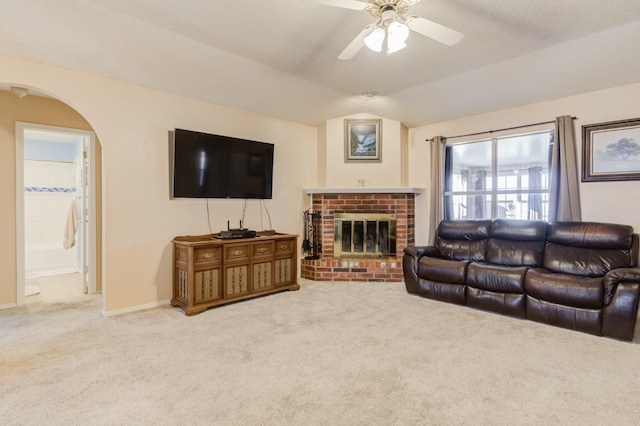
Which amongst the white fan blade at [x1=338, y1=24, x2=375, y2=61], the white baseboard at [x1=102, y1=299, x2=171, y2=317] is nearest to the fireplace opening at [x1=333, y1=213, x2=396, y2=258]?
the white baseboard at [x1=102, y1=299, x2=171, y2=317]

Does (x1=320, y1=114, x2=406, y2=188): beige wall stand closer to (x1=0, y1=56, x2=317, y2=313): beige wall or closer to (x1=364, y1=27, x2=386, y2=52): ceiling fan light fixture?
(x1=0, y1=56, x2=317, y2=313): beige wall

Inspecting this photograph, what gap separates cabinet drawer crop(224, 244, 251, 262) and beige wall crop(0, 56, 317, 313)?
567 mm

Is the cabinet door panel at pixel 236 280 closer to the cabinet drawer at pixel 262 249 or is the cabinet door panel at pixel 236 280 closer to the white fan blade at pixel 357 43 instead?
the cabinet drawer at pixel 262 249

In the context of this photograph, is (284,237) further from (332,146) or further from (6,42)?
(6,42)

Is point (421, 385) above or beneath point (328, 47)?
beneath

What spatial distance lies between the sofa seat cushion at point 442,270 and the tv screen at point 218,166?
89.2 inches

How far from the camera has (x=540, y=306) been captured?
3117 millimetres

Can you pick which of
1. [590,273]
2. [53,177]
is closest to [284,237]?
[590,273]

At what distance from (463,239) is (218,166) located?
3.24 metres

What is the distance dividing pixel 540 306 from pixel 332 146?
3406 millimetres

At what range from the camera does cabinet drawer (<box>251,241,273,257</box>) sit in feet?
13.1

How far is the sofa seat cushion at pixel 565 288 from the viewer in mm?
2830


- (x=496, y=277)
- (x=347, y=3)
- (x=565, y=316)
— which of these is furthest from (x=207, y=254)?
(x=565, y=316)

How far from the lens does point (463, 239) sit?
428cm
